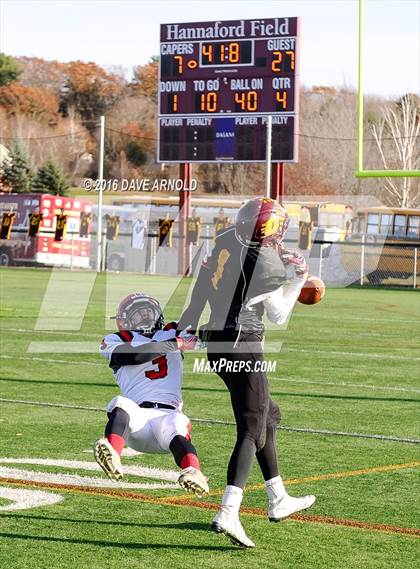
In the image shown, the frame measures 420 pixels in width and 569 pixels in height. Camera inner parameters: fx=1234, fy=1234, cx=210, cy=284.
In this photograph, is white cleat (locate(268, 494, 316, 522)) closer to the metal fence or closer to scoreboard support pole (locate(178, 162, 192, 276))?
the metal fence

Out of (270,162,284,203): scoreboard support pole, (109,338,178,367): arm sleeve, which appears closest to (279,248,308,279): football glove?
(109,338,178,367): arm sleeve

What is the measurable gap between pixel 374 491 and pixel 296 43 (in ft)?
95.0

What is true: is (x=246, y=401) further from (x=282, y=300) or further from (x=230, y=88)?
(x=230, y=88)

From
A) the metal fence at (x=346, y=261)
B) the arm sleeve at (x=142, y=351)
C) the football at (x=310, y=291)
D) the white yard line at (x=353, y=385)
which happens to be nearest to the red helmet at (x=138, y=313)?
the arm sleeve at (x=142, y=351)

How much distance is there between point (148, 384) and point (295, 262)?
3.50 ft

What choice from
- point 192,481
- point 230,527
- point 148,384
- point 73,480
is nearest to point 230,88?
point 73,480

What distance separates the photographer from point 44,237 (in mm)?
48188

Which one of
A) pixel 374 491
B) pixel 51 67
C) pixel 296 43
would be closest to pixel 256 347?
pixel 374 491

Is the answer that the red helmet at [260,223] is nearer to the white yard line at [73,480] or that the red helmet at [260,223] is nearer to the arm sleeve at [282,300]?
the arm sleeve at [282,300]

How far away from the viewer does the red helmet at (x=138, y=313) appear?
269 inches

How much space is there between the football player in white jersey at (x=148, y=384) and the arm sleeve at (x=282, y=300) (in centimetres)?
43

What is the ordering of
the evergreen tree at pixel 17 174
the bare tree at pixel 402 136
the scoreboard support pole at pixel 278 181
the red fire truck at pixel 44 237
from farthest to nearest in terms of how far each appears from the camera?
the evergreen tree at pixel 17 174
the red fire truck at pixel 44 237
the scoreboard support pole at pixel 278 181
the bare tree at pixel 402 136

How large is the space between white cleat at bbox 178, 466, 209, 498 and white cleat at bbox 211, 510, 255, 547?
209mm

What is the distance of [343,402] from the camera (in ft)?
40.7
